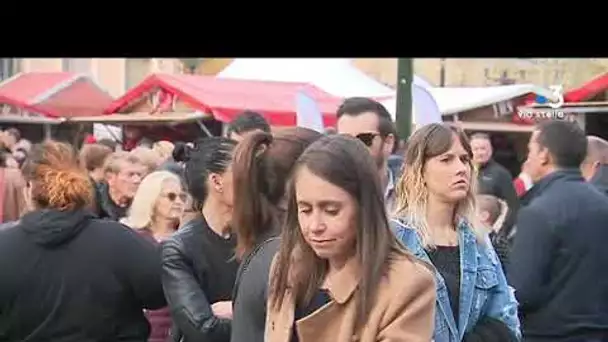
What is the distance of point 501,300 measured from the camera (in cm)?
335

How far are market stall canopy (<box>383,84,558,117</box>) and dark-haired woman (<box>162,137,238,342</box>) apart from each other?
7.18 meters

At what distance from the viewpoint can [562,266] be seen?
4.26 m

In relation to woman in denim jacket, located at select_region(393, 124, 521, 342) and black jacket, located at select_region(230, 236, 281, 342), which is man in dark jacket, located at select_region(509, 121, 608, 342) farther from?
black jacket, located at select_region(230, 236, 281, 342)

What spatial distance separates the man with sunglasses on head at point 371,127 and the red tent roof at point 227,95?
5582mm

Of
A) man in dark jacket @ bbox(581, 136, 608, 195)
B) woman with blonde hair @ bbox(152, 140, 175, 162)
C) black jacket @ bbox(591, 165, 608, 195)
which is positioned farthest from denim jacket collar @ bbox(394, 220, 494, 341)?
woman with blonde hair @ bbox(152, 140, 175, 162)

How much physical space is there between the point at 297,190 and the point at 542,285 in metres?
1.89

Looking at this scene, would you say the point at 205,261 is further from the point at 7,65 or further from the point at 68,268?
the point at 7,65

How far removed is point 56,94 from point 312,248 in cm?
868

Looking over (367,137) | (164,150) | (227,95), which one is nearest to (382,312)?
(367,137)

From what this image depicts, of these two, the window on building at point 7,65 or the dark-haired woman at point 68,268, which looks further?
the window on building at point 7,65

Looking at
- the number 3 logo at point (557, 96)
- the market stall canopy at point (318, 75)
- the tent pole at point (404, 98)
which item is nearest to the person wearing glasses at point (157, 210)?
the tent pole at point (404, 98)

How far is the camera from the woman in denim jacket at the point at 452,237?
322 cm

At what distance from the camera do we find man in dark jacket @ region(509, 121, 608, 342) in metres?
4.19

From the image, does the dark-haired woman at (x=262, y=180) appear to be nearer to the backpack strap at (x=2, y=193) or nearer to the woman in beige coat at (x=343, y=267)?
the woman in beige coat at (x=343, y=267)
